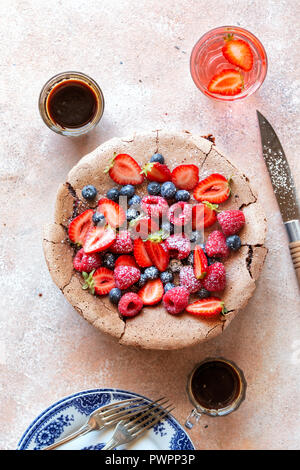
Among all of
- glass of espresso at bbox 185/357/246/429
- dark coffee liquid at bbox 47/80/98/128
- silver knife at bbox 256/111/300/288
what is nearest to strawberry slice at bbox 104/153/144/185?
dark coffee liquid at bbox 47/80/98/128

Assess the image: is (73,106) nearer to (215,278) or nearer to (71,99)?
(71,99)

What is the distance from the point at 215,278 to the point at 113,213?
1.96 ft

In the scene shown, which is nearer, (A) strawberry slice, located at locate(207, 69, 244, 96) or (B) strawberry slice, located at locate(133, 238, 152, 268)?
→ (B) strawberry slice, located at locate(133, 238, 152, 268)

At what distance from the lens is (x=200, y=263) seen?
279cm

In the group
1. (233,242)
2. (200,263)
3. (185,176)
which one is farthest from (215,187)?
(200,263)

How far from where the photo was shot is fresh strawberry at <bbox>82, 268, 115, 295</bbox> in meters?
2.83

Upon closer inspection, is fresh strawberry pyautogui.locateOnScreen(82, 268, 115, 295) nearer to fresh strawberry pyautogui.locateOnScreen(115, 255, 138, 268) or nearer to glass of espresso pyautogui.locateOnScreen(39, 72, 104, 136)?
fresh strawberry pyautogui.locateOnScreen(115, 255, 138, 268)

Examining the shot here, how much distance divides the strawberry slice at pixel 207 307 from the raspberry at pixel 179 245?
24cm

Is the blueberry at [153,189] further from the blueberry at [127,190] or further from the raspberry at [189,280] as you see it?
the raspberry at [189,280]

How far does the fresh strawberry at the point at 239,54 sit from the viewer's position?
10.1 ft

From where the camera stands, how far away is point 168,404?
3.13 m

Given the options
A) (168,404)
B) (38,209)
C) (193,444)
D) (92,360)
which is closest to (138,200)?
(38,209)

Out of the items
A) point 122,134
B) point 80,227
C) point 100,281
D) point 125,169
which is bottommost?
point 100,281

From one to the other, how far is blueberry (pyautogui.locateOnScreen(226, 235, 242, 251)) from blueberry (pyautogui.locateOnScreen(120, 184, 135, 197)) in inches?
20.9
